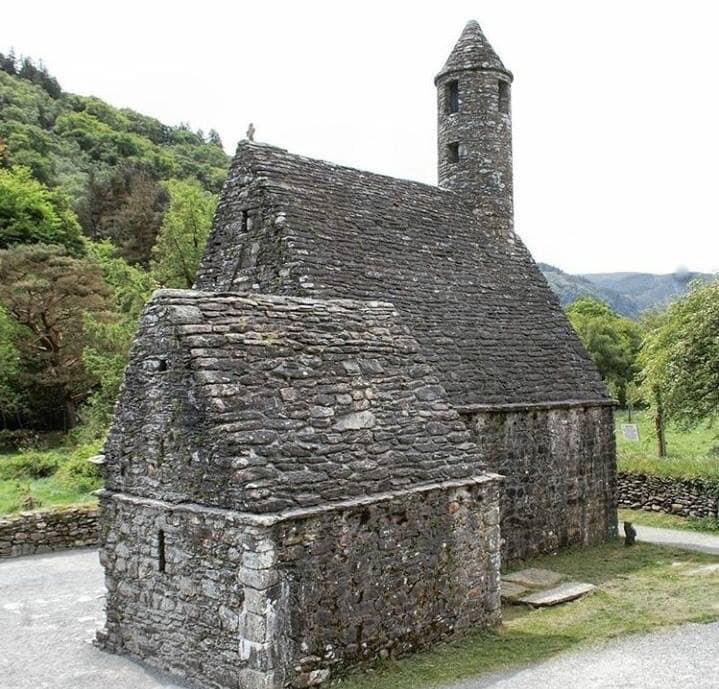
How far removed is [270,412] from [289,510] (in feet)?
4.15

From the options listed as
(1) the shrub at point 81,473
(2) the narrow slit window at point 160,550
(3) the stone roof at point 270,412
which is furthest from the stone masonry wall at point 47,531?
(2) the narrow slit window at point 160,550

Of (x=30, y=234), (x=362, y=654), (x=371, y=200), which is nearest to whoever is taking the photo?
(x=362, y=654)

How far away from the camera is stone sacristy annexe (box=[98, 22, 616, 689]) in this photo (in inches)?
341

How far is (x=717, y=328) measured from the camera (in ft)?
67.6

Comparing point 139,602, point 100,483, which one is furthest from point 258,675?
point 100,483

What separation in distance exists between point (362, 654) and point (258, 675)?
1.49 meters

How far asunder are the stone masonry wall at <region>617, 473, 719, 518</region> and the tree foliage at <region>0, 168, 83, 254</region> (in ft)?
103

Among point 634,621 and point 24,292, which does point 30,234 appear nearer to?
point 24,292

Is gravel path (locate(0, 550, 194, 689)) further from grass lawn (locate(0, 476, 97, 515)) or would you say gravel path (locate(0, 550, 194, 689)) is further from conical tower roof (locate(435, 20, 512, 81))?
conical tower roof (locate(435, 20, 512, 81))

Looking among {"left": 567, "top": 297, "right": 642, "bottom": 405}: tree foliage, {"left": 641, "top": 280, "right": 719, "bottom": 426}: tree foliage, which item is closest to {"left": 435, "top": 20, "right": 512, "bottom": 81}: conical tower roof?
{"left": 641, "top": 280, "right": 719, "bottom": 426}: tree foliage

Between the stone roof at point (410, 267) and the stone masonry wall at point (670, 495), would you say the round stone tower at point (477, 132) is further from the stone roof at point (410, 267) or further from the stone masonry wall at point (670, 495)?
the stone masonry wall at point (670, 495)

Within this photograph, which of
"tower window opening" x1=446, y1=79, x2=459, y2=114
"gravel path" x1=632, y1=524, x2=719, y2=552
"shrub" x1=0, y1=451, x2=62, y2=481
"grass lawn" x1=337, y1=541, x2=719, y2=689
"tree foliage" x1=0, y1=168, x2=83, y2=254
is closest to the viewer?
"grass lawn" x1=337, y1=541, x2=719, y2=689

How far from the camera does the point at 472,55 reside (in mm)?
19203

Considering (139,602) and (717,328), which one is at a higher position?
(717,328)
